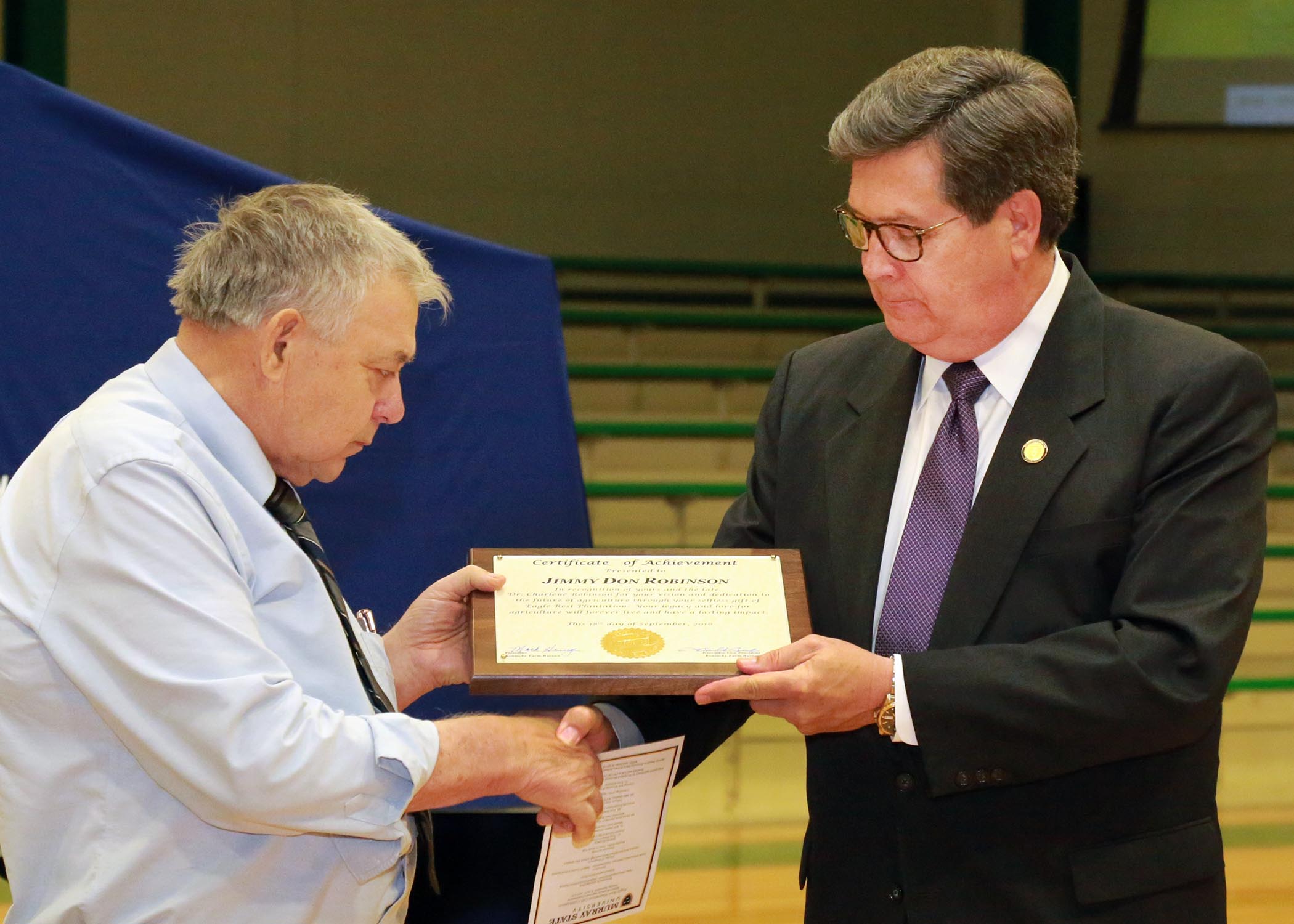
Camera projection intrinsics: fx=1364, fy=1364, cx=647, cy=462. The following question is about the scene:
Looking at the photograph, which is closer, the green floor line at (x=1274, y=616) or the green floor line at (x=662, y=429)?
the green floor line at (x=1274, y=616)

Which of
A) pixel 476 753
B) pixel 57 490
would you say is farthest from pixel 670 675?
pixel 57 490

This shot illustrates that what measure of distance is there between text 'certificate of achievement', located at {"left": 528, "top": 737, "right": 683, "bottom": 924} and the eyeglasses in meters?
0.60

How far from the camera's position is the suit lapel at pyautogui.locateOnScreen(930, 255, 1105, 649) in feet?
4.57

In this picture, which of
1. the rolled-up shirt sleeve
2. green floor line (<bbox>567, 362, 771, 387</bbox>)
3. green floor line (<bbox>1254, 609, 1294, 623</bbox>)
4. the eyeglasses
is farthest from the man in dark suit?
green floor line (<bbox>567, 362, 771, 387</bbox>)

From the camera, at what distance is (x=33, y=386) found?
1.77 m

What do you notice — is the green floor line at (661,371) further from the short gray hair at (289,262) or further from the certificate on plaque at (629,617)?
the short gray hair at (289,262)

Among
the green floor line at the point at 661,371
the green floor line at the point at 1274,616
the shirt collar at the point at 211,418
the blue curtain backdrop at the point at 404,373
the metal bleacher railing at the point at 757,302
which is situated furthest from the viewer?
the metal bleacher railing at the point at 757,302

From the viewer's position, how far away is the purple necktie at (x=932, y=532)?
145cm

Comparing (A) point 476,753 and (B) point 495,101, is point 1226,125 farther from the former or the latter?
(A) point 476,753

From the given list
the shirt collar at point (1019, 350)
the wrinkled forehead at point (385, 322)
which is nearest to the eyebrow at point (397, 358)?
the wrinkled forehead at point (385, 322)

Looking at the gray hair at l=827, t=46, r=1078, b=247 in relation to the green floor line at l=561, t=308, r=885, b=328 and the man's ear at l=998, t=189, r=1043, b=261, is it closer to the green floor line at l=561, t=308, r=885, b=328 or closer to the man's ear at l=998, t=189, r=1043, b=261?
the man's ear at l=998, t=189, r=1043, b=261

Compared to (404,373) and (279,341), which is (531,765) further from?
(404,373)

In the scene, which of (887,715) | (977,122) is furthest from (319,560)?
(977,122)

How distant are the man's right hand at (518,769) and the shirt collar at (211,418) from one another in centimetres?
29
